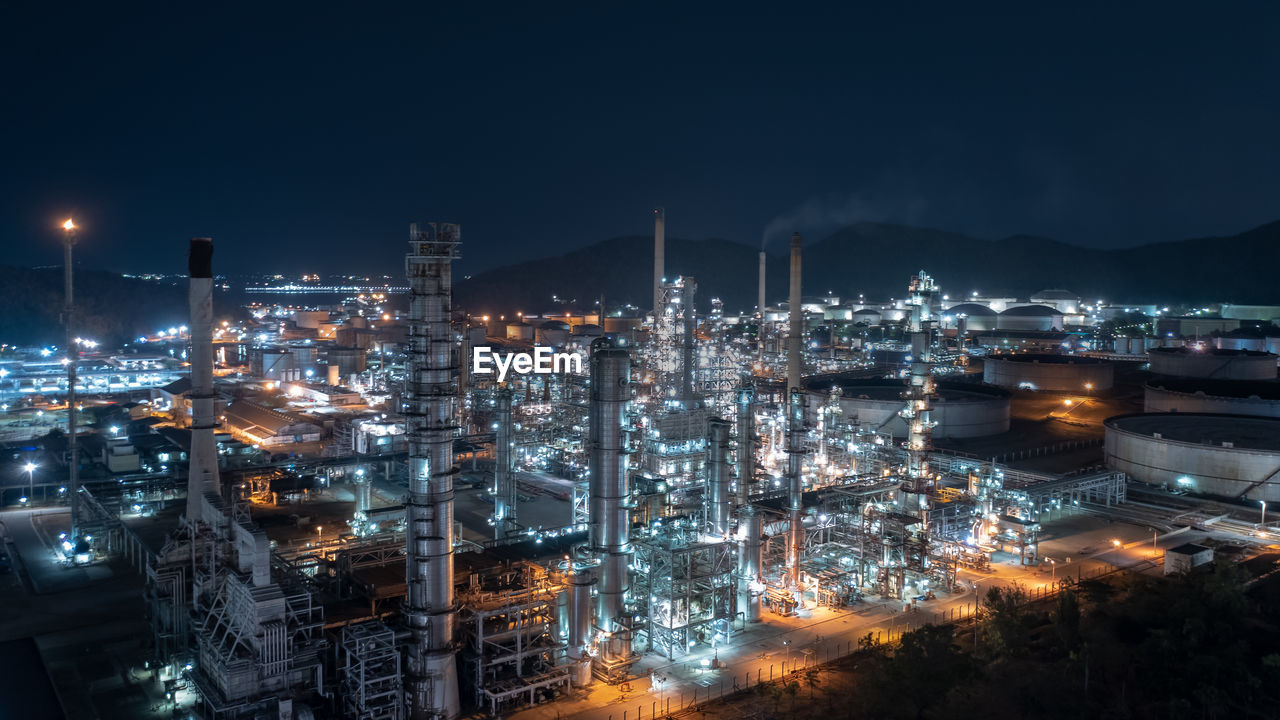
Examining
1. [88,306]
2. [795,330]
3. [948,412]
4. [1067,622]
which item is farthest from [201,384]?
[88,306]

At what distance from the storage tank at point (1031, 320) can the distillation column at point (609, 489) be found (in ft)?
370

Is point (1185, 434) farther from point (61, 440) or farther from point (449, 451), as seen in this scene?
point (61, 440)

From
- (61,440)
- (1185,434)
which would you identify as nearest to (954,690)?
(1185,434)

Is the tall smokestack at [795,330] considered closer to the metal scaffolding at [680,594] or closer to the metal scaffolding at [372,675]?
the metal scaffolding at [680,594]

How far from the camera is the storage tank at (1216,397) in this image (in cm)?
5622

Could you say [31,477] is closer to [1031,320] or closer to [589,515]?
[589,515]

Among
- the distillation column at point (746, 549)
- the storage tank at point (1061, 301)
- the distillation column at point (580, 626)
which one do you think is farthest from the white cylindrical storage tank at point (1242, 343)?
the distillation column at point (580, 626)

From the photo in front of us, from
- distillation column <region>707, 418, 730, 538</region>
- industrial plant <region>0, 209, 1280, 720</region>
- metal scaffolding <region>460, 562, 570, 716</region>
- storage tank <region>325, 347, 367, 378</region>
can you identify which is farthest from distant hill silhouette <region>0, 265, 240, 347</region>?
metal scaffolding <region>460, 562, 570, 716</region>

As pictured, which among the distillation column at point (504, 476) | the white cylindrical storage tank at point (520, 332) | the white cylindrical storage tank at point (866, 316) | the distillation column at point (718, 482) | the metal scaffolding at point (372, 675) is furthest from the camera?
the white cylindrical storage tank at point (866, 316)

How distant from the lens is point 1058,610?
84.4ft

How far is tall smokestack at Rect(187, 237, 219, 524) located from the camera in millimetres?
30891

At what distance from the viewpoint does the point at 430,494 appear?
A: 22.0 meters

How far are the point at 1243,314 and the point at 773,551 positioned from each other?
143301 millimetres

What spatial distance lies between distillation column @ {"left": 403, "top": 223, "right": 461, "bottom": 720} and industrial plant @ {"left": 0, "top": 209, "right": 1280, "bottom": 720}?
82 millimetres
